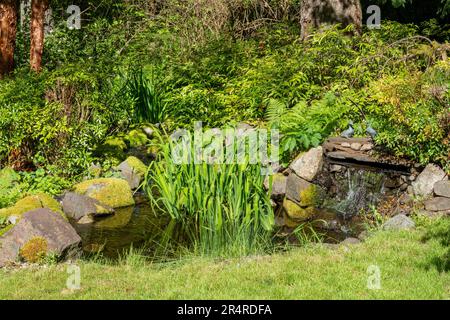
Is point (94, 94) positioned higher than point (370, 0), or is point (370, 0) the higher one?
point (370, 0)

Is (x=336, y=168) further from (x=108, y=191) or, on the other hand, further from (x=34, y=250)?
(x=34, y=250)

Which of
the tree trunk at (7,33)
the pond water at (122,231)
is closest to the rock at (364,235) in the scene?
the pond water at (122,231)

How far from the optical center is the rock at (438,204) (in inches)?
319

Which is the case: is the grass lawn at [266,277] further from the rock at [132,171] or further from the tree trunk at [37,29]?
the tree trunk at [37,29]

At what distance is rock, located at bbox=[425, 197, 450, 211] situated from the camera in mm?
8109

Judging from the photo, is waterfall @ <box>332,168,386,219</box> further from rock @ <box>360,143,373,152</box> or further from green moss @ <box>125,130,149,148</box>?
green moss @ <box>125,130,149,148</box>

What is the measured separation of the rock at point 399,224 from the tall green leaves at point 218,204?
1291 mm

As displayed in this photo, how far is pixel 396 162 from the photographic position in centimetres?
919

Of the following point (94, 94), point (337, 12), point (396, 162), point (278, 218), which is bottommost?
point (278, 218)

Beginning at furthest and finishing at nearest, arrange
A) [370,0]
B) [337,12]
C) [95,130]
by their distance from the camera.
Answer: [370,0]
[337,12]
[95,130]

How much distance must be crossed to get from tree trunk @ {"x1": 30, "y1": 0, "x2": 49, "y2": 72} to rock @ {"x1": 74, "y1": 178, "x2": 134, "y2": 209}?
2.69 metres

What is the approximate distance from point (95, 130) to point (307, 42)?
4.52 m
